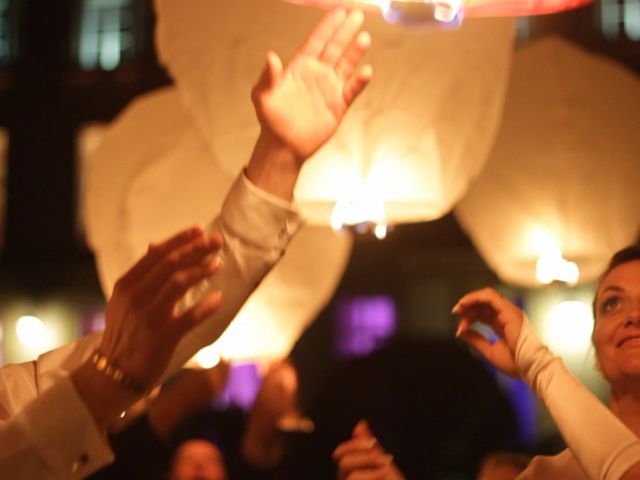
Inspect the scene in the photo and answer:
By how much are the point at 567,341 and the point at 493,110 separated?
0.56 metres

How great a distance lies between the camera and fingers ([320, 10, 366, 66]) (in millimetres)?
1044

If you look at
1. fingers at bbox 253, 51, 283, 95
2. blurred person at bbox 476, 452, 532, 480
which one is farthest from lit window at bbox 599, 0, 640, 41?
fingers at bbox 253, 51, 283, 95

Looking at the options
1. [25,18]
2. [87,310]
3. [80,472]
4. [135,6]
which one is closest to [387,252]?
[87,310]

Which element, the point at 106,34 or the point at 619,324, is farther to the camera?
the point at 106,34

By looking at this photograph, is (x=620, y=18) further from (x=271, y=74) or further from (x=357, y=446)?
(x=271, y=74)

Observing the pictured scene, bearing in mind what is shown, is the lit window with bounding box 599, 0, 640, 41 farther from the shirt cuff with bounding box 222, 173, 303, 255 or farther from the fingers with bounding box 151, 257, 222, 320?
the fingers with bounding box 151, 257, 222, 320

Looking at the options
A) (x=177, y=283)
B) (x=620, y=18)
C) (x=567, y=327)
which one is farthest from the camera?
(x=620, y=18)

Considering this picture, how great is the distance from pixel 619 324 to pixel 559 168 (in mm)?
975

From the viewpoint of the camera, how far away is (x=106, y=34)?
736 centimetres

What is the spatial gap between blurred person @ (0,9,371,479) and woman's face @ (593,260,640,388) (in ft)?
1.50

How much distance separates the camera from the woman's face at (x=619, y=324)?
1.15 meters

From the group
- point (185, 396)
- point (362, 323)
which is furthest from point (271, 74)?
point (362, 323)

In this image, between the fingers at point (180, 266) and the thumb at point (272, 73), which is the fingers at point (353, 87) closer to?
the thumb at point (272, 73)

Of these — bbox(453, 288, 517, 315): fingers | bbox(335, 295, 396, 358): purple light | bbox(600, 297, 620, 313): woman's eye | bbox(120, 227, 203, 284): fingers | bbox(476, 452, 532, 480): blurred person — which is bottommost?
bbox(335, 295, 396, 358): purple light
